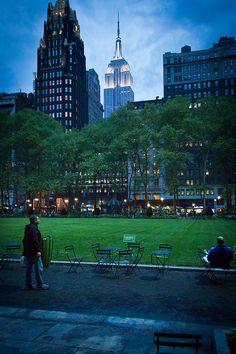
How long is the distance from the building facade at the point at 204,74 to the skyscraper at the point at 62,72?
44.5 metres

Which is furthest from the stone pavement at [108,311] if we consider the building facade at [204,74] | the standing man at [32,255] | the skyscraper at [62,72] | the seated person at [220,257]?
the skyscraper at [62,72]

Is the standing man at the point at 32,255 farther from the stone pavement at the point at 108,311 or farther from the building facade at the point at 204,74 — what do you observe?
the building facade at the point at 204,74

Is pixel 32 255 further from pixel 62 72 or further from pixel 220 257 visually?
pixel 62 72

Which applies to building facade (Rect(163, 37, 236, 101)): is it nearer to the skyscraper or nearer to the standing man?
the skyscraper

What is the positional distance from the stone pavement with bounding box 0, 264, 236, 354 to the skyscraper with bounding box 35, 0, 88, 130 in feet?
427

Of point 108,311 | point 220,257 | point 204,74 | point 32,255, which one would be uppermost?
point 204,74

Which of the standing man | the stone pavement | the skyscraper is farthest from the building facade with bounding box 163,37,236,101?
the standing man

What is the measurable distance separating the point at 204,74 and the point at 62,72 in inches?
2486

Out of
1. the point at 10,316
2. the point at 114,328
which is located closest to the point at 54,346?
the point at 114,328

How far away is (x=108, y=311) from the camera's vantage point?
803 centimetres

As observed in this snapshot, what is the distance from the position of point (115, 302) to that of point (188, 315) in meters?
2.09

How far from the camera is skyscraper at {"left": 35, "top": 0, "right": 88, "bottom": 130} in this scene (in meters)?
142

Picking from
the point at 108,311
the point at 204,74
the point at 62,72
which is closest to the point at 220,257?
the point at 108,311

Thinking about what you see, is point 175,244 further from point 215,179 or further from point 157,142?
point 215,179
